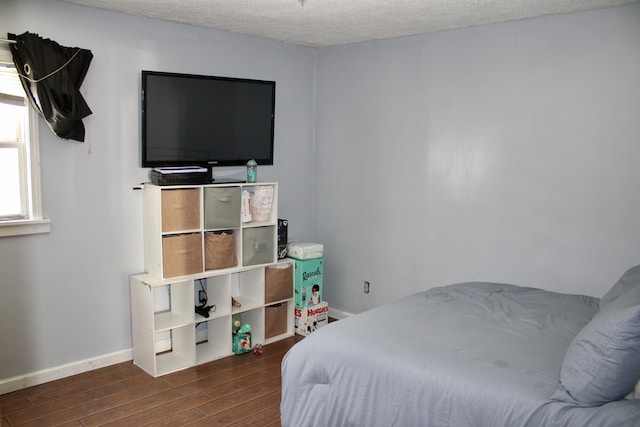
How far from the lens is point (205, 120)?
3.95 meters

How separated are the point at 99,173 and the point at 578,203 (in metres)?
3.09

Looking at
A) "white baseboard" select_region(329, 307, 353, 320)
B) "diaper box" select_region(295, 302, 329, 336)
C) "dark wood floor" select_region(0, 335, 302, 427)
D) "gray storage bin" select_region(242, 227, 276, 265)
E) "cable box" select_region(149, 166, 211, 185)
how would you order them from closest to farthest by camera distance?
"dark wood floor" select_region(0, 335, 302, 427) → "cable box" select_region(149, 166, 211, 185) → "gray storage bin" select_region(242, 227, 276, 265) → "diaper box" select_region(295, 302, 329, 336) → "white baseboard" select_region(329, 307, 353, 320)

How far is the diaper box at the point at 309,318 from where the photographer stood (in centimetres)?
442

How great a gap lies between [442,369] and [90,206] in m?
2.54

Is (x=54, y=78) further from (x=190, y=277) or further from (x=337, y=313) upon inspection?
(x=337, y=313)

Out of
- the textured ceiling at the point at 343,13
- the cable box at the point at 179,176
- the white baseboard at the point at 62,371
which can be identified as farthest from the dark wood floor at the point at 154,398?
the textured ceiling at the point at 343,13

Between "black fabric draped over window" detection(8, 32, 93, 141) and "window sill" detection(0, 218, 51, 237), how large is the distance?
0.55 m

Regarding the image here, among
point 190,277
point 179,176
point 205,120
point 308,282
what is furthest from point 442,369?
point 205,120

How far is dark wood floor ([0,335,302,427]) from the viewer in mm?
3072

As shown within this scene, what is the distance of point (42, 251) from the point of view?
3.42m

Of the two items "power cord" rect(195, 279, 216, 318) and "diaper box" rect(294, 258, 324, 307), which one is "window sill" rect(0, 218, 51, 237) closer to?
"power cord" rect(195, 279, 216, 318)

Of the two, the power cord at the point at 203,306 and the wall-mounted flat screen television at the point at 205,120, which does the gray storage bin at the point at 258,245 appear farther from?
the wall-mounted flat screen television at the point at 205,120

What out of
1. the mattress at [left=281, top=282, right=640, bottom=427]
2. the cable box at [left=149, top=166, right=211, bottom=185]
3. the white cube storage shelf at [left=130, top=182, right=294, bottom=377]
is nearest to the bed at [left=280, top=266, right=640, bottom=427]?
the mattress at [left=281, top=282, right=640, bottom=427]

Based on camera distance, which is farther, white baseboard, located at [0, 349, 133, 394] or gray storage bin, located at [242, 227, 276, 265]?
gray storage bin, located at [242, 227, 276, 265]
